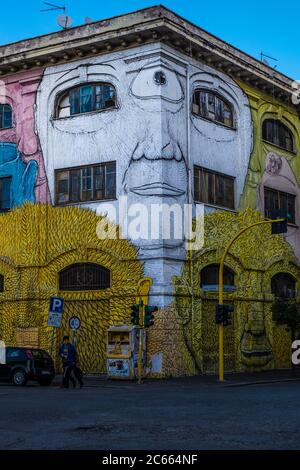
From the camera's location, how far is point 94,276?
2848 centimetres

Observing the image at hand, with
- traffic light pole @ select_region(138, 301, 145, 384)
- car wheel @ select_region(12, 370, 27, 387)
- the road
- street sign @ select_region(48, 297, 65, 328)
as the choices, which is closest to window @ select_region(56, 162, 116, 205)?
traffic light pole @ select_region(138, 301, 145, 384)

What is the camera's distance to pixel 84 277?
2875 cm

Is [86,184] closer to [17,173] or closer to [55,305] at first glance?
[17,173]

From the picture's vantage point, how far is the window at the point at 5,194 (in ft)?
102

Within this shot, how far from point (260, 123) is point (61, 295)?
481 inches

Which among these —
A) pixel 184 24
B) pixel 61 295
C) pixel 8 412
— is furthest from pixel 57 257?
pixel 8 412

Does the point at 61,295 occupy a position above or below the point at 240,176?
below

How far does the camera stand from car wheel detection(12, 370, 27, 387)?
23.1 m

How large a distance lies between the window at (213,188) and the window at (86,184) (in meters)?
3.47

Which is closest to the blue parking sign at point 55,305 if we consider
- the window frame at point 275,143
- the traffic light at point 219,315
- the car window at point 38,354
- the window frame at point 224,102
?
the car window at point 38,354

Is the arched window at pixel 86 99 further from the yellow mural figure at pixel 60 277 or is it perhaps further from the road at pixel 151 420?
the road at pixel 151 420

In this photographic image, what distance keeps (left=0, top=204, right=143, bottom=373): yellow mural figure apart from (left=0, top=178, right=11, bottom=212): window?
49cm
